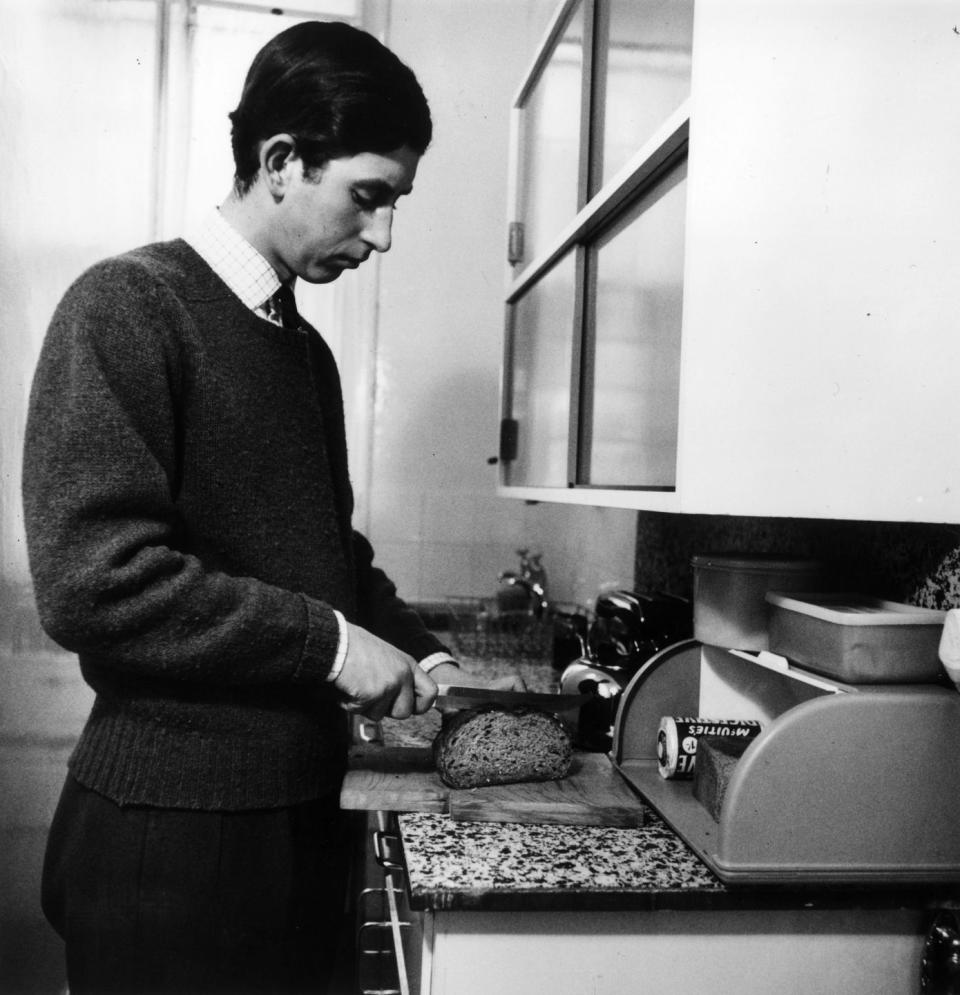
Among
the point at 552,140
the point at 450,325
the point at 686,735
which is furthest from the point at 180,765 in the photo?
the point at 450,325

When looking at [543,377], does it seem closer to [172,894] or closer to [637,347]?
[637,347]

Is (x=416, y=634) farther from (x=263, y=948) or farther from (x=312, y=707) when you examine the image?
(x=263, y=948)

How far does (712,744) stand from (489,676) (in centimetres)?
79

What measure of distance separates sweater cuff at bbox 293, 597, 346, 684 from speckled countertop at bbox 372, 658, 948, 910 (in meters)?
0.20

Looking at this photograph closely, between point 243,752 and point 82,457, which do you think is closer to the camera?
point 82,457

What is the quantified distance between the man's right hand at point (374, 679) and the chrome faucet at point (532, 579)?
53.0 inches

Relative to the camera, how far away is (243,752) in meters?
1.00

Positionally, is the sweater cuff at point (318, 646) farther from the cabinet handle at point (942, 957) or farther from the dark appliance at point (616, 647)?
the cabinet handle at point (942, 957)

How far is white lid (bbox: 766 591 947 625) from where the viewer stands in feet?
3.05

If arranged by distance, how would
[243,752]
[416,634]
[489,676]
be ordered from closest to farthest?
[243,752] < [416,634] < [489,676]

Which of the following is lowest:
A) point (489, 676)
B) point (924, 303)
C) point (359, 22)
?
point (489, 676)

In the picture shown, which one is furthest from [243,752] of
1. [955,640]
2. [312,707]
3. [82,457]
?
[955,640]

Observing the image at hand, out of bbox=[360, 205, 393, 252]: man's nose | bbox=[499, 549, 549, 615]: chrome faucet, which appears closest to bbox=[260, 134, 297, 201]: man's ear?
bbox=[360, 205, 393, 252]: man's nose

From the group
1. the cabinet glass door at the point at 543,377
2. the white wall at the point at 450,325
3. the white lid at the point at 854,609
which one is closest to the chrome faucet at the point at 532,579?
the white wall at the point at 450,325
